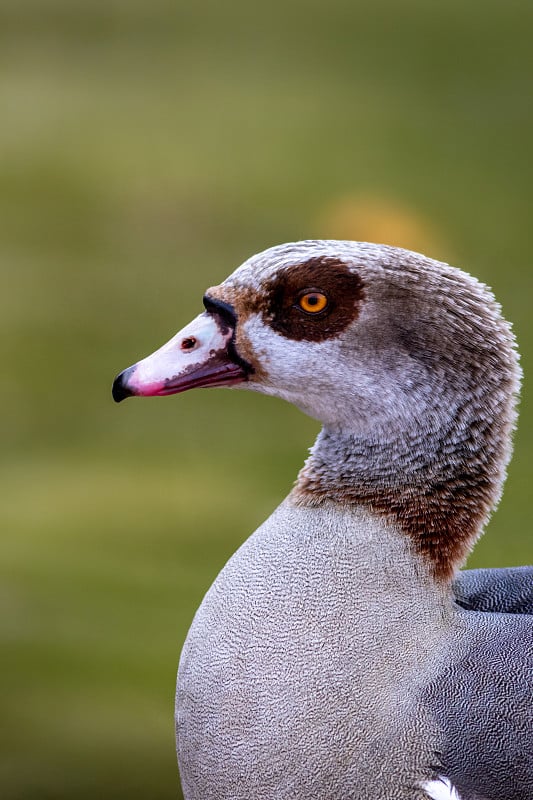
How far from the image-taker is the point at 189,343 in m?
0.76

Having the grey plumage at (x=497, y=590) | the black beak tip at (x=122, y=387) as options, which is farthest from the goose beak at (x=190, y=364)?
the grey plumage at (x=497, y=590)

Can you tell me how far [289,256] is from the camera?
74 centimetres

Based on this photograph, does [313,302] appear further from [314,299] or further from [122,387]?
[122,387]

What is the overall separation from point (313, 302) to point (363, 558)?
0.17 metres

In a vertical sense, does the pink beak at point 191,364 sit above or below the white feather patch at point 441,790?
above

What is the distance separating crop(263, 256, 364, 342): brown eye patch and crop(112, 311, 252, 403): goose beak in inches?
1.4

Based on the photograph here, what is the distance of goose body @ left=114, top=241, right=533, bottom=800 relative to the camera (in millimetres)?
707

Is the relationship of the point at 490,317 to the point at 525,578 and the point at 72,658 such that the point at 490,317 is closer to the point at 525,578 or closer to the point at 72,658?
the point at 525,578

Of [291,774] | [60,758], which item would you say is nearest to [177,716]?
[291,774]

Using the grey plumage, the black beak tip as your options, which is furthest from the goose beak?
the grey plumage

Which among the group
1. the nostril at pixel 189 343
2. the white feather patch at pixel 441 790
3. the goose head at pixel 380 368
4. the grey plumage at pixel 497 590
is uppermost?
the nostril at pixel 189 343

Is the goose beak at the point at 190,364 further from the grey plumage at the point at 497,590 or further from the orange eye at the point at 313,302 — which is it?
the grey plumage at the point at 497,590

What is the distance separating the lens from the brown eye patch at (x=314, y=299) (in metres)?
0.73

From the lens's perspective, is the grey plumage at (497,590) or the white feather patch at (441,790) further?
the grey plumage at (497,590)
